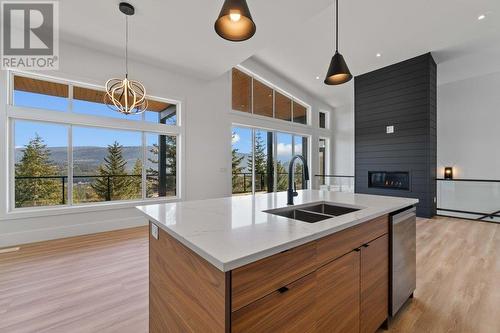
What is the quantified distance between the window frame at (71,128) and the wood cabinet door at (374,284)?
13.9 feet

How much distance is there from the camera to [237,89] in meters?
6.17

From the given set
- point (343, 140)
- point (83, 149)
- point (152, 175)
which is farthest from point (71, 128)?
point (343, 140)

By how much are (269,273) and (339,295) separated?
604mm

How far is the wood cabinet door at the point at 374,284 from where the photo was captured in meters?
1.43

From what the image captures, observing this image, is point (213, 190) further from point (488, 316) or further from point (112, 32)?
point (488, 316)

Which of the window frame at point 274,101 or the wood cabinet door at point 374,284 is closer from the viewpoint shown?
the wood cabinet door at point 374,284

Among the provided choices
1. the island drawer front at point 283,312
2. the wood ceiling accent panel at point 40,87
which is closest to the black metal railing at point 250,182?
the wood ceiling accent panel at point 40,87

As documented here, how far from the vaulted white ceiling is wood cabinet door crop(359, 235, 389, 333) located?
10.2 ft

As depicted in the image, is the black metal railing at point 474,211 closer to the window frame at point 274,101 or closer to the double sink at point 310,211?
the window frame at point 274,101

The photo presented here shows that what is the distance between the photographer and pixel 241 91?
627cm

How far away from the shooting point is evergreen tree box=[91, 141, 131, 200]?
432cm

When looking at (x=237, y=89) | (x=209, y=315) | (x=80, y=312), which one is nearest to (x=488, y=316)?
(x=209, y=315)

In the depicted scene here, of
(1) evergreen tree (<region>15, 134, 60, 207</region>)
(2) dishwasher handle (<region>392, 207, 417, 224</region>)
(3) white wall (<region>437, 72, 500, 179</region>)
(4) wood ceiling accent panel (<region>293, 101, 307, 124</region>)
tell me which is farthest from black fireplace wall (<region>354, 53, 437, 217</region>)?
(1) evergreen tree (<region>15, 134, 60, 207</region>)

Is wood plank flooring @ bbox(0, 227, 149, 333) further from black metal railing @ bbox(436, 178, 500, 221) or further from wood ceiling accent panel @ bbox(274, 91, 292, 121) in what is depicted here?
black metal railing @ bbox(436, 178, 500, 221)
